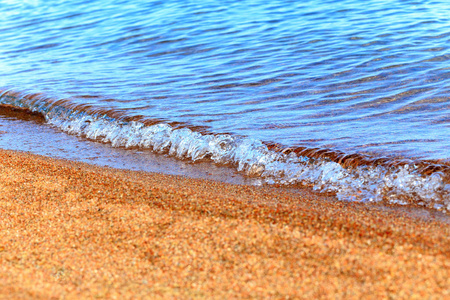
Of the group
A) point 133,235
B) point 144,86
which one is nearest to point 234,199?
point 133,235

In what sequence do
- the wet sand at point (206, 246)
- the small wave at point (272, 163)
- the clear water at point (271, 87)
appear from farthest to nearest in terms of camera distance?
the clear water at point (271, 87) < the small wave at point (272, 163) < the wet sand at point (206, 246)

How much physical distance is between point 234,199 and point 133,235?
75 centimetres

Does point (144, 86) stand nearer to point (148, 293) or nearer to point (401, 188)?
point (401, 188)

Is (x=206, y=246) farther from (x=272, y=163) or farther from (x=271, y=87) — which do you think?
(x=271, y=87)

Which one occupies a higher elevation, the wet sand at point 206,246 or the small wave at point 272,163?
the wet sand at point 206,246

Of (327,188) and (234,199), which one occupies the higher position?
(234,199)

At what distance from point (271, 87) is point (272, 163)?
7.35 ft

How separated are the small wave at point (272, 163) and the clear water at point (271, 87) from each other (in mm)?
13

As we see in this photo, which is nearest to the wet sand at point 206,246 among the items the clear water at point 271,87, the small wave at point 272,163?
the small wave at point 272,163

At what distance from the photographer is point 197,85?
675 cm

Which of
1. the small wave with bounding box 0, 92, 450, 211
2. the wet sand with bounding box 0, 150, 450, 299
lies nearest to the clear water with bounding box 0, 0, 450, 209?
the small wave with bounding box 0, 92, 450, 211

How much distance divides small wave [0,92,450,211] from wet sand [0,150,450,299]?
0.31 m

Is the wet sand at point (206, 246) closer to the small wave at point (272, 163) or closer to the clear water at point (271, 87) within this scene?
the small wave at point (272, 163)

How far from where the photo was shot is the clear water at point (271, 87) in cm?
421
